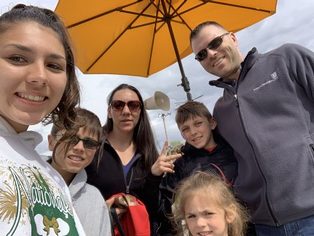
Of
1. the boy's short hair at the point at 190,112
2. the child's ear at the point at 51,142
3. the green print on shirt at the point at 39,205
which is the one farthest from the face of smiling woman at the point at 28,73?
the boy's short hair at the point at 190,112

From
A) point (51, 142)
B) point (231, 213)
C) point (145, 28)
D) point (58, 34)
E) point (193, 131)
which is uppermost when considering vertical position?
point (145, 28)

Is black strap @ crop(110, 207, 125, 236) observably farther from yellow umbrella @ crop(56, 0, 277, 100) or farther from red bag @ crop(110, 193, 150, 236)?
yellow umbrella @ crop(56, 0, 277, 100)

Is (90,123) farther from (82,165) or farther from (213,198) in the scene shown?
(213,198)

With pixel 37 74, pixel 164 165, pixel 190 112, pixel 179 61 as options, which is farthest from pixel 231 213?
pixel 179 61

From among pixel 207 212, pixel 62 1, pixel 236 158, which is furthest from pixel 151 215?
pixel 62 1

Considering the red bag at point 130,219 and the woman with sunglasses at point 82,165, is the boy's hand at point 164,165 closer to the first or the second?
the red bag at point 130,219

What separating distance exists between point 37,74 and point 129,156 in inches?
80.6

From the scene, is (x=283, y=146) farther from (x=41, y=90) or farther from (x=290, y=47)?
(x=41, y=90)

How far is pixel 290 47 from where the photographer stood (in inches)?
89.7

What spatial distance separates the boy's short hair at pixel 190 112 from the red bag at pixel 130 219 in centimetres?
100

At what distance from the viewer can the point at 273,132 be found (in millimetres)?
2207

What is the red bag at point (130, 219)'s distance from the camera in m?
2.38

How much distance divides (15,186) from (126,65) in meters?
3.73

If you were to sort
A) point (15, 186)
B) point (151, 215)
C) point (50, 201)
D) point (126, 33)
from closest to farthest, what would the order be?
point (15, 186) < point (50, 201) < point (151, 215) < point (126, 33)
